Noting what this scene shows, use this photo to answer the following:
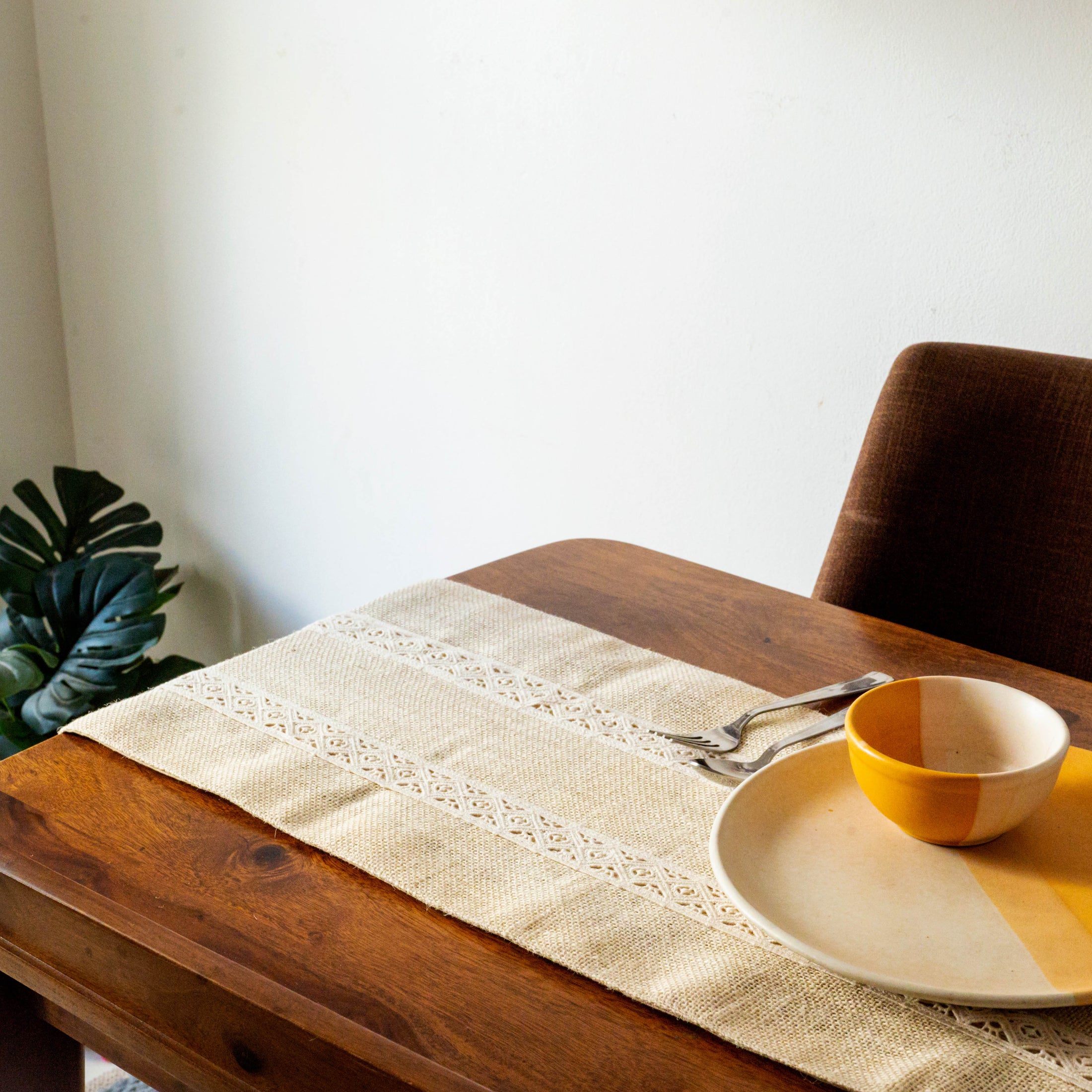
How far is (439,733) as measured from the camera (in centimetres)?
63

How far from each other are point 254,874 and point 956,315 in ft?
3.38

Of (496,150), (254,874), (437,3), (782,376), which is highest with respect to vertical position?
(437,3)

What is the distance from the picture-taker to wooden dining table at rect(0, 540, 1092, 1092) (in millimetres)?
414

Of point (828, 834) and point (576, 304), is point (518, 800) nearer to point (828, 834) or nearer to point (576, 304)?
point (828, 834)

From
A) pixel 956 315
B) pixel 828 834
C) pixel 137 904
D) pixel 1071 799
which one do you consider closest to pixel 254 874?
pixel 137 904

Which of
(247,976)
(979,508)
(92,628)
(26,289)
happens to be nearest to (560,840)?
(247,976)

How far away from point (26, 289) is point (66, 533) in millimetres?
486

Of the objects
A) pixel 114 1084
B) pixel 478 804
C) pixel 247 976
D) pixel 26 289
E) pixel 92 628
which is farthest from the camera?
pixel 26 289

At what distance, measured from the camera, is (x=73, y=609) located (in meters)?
1.88

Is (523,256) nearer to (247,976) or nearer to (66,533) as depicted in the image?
(66,533)

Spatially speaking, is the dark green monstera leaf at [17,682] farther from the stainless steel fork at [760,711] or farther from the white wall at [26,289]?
the stainless steel fork at [760,711]

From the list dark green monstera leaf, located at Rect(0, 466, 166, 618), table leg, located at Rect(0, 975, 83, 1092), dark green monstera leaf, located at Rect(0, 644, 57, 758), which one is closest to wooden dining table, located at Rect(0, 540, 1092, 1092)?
table leg, located at Rect(0, 975, 83, 1092)

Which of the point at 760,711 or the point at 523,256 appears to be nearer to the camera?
the point at 760,711

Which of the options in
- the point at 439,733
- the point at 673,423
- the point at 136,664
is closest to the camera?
the point at 439,733
